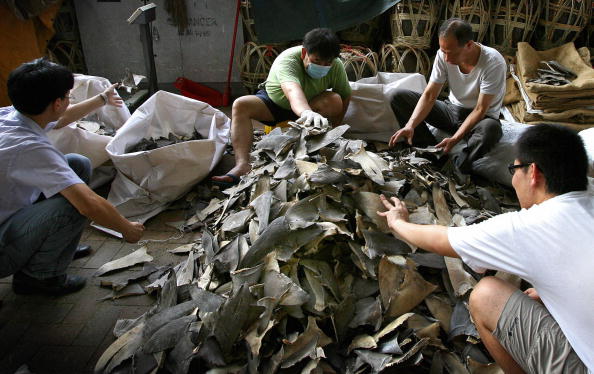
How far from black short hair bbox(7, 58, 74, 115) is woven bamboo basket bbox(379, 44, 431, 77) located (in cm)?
297

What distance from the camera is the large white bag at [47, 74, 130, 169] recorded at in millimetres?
2869

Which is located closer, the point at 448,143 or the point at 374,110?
the point at 448,143

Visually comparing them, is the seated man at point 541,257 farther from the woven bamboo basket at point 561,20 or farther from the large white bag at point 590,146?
the woven bamboo basket at point 561,20

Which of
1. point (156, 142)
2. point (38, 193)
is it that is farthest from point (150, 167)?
point (38, 193)

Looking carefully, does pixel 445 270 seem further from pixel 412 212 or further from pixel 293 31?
pixel 293 31

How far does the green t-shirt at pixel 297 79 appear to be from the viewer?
120 inches

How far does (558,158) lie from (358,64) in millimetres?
2842

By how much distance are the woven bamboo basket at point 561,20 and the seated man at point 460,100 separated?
1408 millimetres

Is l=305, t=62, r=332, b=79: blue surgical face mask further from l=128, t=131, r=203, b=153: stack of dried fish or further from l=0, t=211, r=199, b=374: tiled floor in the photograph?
l=0, t=211, r=199, b=374: tiled floor

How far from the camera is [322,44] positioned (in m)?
2.81

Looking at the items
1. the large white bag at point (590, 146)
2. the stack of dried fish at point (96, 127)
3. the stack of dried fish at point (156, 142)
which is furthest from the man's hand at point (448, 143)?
the stack of dried fish at point (96, 127)

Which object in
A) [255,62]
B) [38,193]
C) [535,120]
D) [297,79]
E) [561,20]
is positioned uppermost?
[561,20]

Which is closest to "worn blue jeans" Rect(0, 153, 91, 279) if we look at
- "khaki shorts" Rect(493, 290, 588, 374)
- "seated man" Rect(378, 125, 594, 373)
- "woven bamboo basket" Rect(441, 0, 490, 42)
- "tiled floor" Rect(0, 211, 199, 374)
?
"tiled floor" Rect(0, 211, 199, 374)

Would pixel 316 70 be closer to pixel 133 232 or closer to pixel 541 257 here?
pixel 133 232
